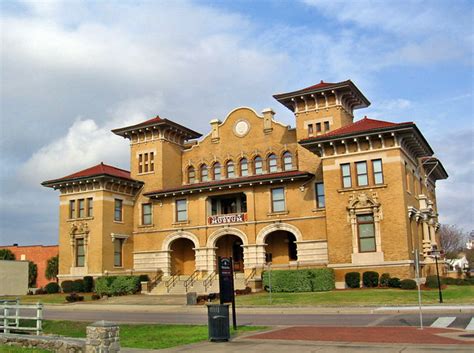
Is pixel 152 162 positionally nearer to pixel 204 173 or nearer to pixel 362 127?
pixel 204 173

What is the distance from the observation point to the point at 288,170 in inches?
1786

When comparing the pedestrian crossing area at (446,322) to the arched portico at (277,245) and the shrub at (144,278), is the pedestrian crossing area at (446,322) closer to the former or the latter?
the arched portico at (277,245)

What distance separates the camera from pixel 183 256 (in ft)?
161

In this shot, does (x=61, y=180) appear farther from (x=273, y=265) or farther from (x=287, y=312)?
(x=287, y=312)

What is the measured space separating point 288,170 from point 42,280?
1428 inches

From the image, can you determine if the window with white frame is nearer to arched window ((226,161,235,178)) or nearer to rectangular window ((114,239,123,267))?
arched window ((226,161,235,178))

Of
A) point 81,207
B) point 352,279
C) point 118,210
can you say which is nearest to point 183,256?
point 118,210

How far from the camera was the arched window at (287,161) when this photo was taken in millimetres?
45438

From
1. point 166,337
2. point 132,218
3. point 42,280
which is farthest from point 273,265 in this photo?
point 42,280

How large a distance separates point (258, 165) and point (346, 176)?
10.6m

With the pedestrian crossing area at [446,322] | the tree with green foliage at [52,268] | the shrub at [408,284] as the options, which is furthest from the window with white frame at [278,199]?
the tree with green foliage at [52,268]

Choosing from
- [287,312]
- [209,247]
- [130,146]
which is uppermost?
[130,146]

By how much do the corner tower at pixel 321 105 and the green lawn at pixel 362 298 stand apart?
45.0ft

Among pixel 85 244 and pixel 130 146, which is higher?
pixel 130 146
